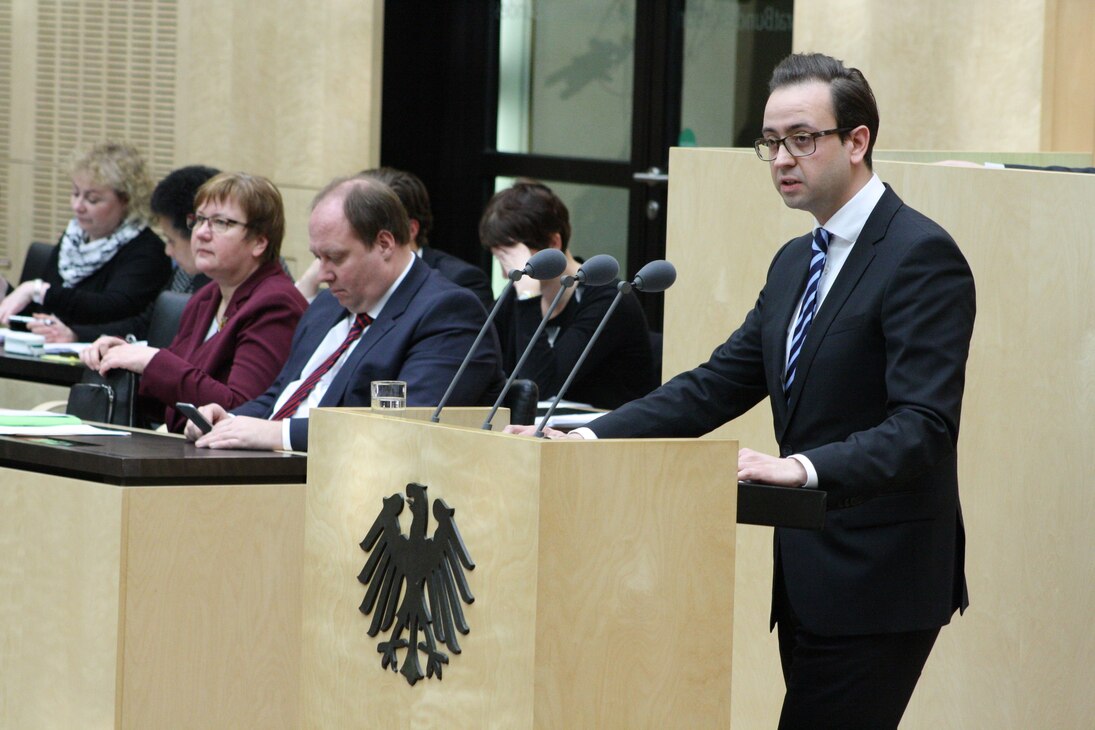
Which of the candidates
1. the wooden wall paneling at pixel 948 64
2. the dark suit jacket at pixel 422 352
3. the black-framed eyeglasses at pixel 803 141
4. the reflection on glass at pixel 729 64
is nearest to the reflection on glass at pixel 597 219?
the reflection on glass at pixel 729 64

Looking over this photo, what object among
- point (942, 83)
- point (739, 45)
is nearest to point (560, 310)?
point (942, 83)

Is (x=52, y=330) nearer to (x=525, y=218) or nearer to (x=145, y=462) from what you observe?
(x=525, y=218)

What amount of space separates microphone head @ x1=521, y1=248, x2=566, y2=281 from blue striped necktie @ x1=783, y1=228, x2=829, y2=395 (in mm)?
446

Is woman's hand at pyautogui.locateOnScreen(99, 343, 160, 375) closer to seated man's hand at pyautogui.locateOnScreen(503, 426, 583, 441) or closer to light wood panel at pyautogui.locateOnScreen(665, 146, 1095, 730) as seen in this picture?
light wood panel at pyautogui.locateOnScreen(665, 146, 1095, 730)

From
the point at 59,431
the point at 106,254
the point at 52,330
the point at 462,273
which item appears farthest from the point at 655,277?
the point at 106,254

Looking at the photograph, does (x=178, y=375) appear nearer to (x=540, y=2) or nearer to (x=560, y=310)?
(x=560, y=310)

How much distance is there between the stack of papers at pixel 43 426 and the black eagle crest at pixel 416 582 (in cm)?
154

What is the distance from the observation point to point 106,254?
7.09m

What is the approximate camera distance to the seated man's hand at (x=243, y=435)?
12.8ft

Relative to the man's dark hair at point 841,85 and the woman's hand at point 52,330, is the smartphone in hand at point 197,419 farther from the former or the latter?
the woman's hand at point 52,330

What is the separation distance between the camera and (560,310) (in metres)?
5.71

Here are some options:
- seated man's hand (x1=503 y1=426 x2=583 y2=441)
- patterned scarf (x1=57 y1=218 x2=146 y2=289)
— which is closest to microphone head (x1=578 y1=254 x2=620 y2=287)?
seated man's hand (x1=503 y1=426 x2=583 y2=441)

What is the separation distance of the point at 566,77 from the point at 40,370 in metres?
3.17

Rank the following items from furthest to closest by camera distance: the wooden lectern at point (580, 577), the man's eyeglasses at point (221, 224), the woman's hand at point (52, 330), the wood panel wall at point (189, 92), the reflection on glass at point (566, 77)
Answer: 1. the wood panel wall at point (189, 92)
2. the reflection on glass at point (566, 77)
3. the woman's hand at point (52, 330)
4. the man's eyeglasses at point (221, 224)
5. the wooden lectern at point (580, 577)
